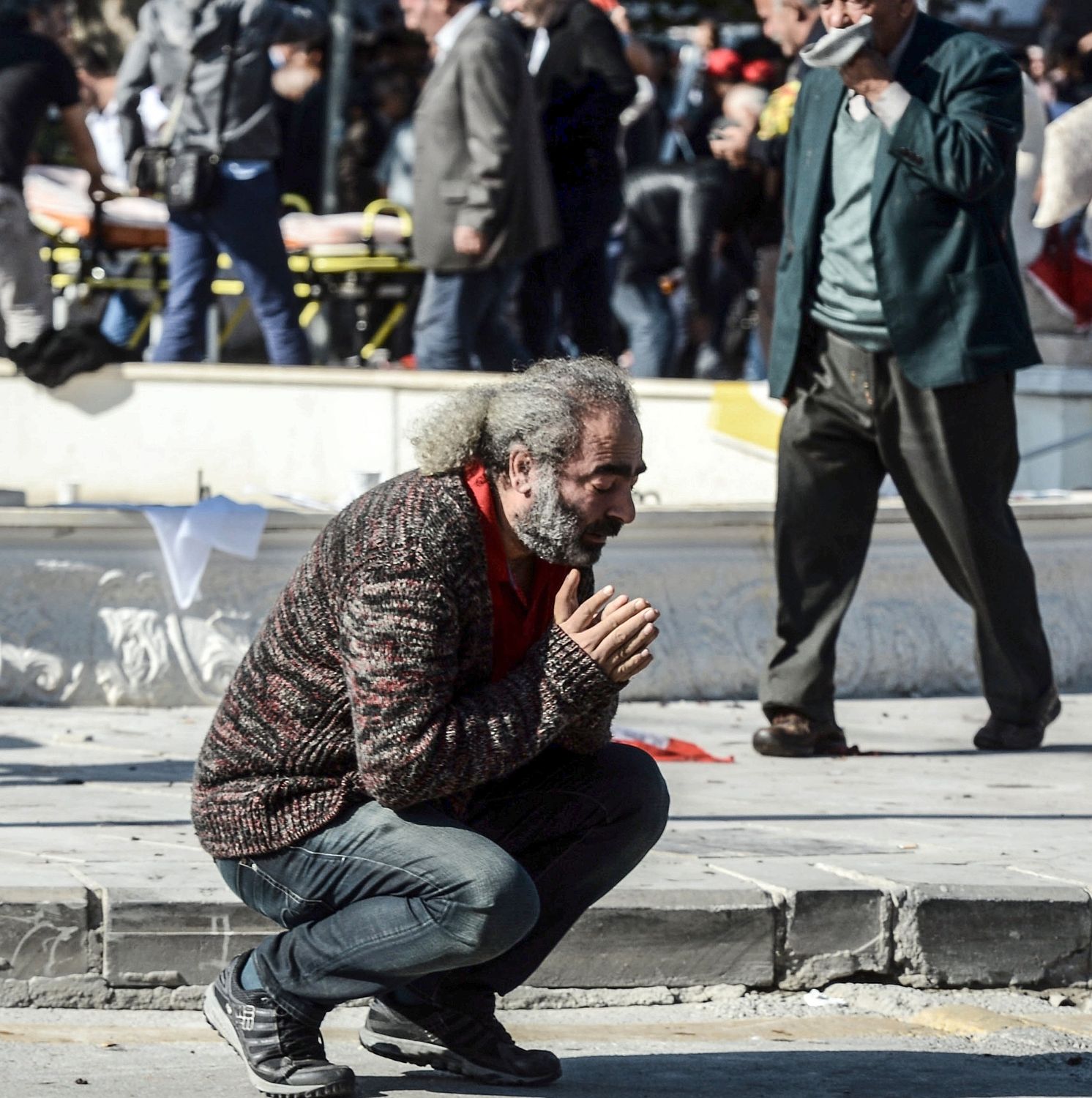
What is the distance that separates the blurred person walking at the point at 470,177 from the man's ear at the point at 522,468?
5.57m

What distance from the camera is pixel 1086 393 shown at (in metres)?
8.87

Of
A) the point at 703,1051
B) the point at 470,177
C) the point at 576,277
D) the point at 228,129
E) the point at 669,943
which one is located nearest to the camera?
the point at 703,1051

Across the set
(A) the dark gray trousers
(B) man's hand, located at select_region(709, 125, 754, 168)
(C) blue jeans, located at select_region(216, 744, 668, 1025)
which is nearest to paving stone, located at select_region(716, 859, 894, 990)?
(C) blue jeans, located at select_region(216, 744, 668, 1025)

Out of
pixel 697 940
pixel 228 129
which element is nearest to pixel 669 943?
pixel 697 940

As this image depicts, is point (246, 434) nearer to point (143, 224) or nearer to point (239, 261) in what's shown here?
point (239, 261)

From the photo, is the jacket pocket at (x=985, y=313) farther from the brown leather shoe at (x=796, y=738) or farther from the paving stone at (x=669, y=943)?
the paving stone at (x=669, y=943)

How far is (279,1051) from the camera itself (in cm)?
369

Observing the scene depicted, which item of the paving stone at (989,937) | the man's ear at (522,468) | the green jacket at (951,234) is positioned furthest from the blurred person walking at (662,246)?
the man's ear at (522,468)

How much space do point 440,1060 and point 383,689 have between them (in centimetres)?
75

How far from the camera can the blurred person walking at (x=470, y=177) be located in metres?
9.09

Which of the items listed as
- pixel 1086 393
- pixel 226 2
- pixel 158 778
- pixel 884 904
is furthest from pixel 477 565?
pixel 226 2

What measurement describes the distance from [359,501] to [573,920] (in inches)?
32.0

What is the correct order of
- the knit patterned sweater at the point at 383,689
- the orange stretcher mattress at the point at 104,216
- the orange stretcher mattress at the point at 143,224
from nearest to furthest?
the knit patterned sweater at the point at 383,689
the orange stretcher mattress at the point at 143,224
the orange stretcher mattress at the point at 104,216

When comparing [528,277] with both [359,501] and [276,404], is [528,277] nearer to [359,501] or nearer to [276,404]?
[276,404]
